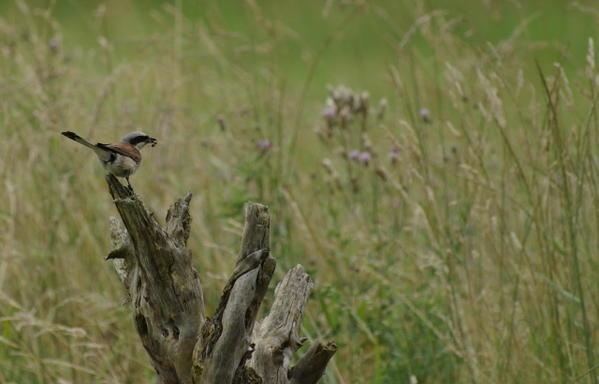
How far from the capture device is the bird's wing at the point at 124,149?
2.95 m

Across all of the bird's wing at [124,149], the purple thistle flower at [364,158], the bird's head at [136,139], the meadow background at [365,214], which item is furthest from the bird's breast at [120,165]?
the purple thistle flower at [364,158]

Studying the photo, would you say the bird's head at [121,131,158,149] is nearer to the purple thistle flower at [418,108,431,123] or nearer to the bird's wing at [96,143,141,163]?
the bird's wing at [96,143,141,163]

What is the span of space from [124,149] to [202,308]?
0.43 meters

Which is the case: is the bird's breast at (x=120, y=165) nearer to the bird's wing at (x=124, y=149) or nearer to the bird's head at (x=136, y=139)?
the bird's wing at (x=124, y=149)

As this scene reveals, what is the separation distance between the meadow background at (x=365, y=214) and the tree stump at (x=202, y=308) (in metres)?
0.97

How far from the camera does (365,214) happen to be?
530 centimetres

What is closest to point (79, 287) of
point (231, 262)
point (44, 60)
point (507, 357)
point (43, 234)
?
point (43, 234)

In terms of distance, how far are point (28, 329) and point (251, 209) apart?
84.3 inches

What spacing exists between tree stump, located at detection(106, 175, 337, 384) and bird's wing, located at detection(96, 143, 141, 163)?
8 cm

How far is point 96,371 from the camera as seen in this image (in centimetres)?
452

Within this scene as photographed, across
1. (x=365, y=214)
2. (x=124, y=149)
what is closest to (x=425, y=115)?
(x=365, y=214)

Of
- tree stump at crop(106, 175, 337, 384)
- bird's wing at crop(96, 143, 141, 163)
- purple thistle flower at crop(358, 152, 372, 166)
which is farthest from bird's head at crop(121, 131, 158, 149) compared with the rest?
purple thistle flower at crop(358, 152, 372, 166)

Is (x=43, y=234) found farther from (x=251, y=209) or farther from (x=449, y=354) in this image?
(x=251, y=209)

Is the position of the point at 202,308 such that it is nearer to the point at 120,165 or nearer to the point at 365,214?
the point at 120,165
